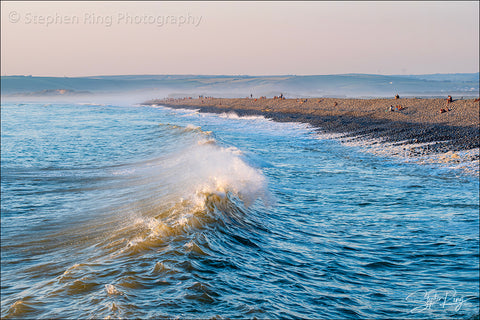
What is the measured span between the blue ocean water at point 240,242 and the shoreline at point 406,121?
5628mm

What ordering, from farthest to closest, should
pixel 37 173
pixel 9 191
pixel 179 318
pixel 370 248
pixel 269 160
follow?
1. pixel 269 160
2. pixel 37 173
3. pixel 9 191
4. pixel 370 248
5. pixel 179 318

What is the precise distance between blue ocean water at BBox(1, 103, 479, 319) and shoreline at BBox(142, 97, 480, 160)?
18.5 ft

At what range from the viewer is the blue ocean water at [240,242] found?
648 centimetres

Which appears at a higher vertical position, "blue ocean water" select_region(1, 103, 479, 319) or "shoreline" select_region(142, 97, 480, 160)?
"shoreline" select_region(142, 97, 480, 160)

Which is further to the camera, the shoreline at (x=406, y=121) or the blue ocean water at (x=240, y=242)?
the shoreline at (x=406, y=121)

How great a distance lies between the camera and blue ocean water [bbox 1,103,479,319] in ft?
21.3

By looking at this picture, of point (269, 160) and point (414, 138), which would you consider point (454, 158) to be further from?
point (269, 160)

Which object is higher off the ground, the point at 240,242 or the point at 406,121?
the point at 406,121

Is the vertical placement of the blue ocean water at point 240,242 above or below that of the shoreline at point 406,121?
below

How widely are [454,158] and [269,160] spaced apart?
883cm

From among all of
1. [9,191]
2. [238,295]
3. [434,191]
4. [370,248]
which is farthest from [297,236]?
[9,191]

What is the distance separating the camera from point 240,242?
956cm

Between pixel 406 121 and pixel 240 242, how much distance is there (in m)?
29.2

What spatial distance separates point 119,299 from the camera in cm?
632
